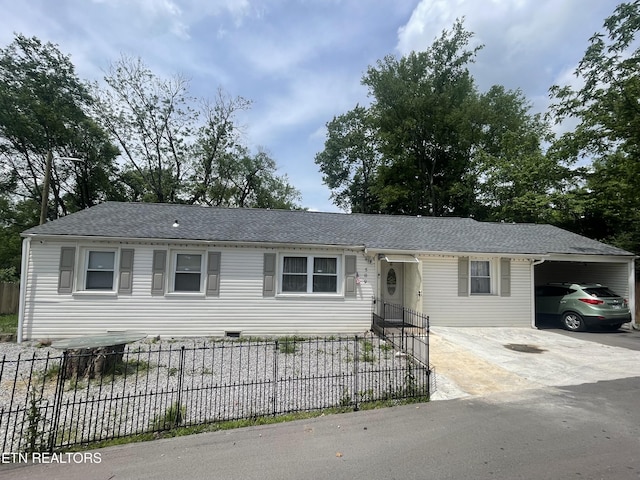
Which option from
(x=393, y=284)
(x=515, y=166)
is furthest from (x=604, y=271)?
(x=515, y=166)

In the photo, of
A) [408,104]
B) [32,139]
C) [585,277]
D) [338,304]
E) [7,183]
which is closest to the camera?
[338,304]

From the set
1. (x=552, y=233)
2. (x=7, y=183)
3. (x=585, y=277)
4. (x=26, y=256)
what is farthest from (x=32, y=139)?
(x=585, y=277)

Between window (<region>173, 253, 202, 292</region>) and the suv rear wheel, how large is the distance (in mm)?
12729

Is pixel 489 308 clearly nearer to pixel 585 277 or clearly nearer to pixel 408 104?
pixel 585 277

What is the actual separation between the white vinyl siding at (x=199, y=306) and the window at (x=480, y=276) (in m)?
3.84

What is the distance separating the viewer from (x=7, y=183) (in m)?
21.4

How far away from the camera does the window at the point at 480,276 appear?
1159cm

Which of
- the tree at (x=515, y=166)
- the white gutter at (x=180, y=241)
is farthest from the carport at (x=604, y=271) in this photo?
the white gutter at (x=180, y=241)

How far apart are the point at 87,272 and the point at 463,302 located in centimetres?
1221

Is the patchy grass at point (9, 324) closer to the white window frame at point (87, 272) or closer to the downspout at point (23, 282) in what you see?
the downspout at point (23, 282)

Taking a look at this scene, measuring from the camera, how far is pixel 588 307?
10.8 metres

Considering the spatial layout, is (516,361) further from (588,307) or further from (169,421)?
(169,421)

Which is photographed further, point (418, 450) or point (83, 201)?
point (83, 201)

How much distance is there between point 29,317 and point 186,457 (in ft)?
29.1
